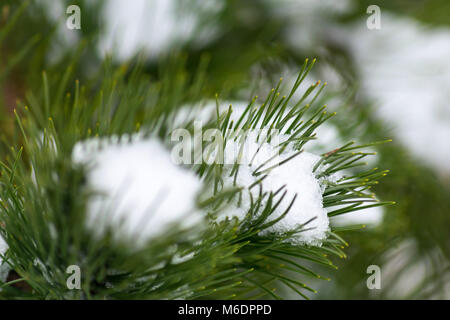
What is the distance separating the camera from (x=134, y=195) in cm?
24

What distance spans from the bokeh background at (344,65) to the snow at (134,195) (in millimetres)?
220

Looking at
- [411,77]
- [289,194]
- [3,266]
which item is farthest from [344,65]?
[3,266]

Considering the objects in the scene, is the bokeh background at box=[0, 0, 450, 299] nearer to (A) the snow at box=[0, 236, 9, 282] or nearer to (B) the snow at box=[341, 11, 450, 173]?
(B) the snow at box=[341, 11, 450, 173]

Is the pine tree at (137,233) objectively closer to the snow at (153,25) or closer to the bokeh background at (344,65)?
the bokeh background at (344,65)

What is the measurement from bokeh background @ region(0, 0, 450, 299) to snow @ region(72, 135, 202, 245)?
220mm

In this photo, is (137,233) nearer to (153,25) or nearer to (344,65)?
(153,25)

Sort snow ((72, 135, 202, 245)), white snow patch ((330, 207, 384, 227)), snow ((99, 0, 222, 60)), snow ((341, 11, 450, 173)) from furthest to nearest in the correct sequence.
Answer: snow ((341, 11, 450, 173))
snow ((99, 0, 222, 60))
white snow patch ((330, 207, 384, 227))
snow ((72, 135, 202, 245))

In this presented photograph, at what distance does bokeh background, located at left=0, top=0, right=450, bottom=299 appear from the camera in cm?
54

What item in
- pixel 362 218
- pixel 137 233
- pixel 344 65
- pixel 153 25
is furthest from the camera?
pixel 344 65

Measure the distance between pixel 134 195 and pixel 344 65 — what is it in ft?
2.02

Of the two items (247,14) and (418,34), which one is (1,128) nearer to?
(247,14)

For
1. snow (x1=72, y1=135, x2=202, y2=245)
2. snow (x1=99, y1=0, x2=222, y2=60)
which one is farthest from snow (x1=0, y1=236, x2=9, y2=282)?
snow (x1=99, y1=0, x2=222, y2=60)

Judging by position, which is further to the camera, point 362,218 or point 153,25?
point 153,25

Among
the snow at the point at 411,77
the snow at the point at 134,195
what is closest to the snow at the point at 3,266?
the snow at the point at 134,195
